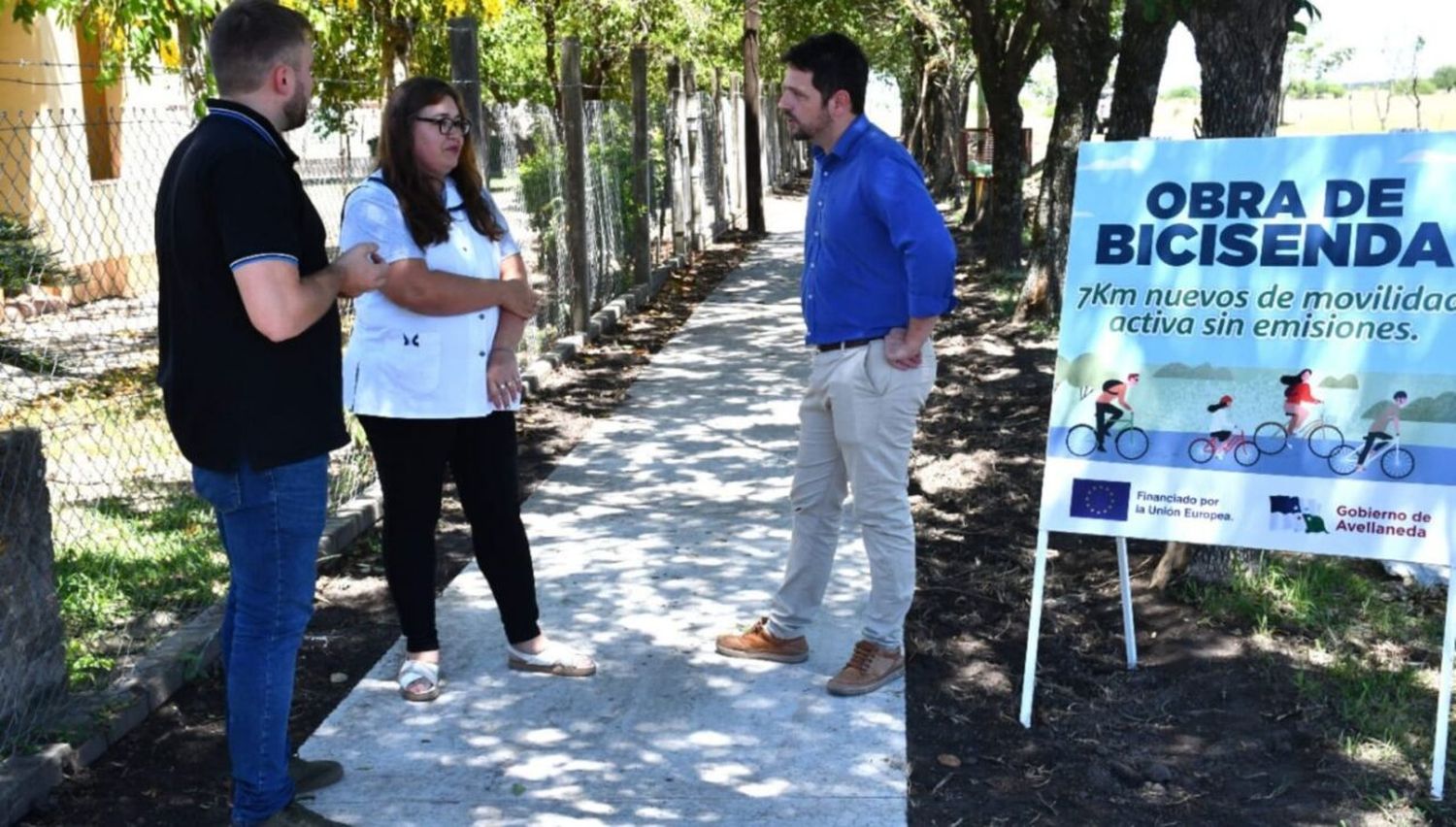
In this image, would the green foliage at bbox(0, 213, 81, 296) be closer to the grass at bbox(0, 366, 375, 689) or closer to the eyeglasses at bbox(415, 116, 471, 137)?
the grass at bbox(0, 366, 375, 689)

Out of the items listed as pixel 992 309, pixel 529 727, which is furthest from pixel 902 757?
pixel 992 309

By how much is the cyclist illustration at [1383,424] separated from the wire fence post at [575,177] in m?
8.04

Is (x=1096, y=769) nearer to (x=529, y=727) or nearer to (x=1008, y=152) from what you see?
(x=529, y=727)

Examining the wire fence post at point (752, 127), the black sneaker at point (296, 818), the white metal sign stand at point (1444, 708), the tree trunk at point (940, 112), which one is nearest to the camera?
the black sneaker at point (296, 818)

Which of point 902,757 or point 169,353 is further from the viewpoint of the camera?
point 902,757

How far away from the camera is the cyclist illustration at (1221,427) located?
14.0 feet

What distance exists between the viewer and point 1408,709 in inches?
177

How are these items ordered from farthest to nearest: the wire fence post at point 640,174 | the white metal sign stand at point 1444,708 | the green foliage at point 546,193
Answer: the wire fence post at point 640,174 → the green foliage at point 546,193 → the white metal sign stand at point 1444,708

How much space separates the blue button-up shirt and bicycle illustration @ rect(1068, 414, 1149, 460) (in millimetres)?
557

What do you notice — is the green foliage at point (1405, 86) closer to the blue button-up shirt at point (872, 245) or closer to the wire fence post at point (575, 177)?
the wire fence post at point (575, 177)

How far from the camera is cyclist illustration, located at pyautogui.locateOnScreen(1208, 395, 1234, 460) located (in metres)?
4.26

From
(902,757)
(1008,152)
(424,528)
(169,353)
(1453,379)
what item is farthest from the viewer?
(1008,152)

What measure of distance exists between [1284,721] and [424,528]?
2.80 metres

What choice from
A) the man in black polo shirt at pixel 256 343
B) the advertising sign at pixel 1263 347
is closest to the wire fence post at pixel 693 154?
the advertising sign at pixel 1263 347
